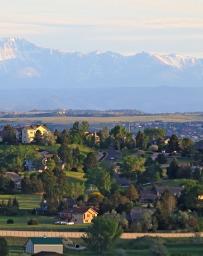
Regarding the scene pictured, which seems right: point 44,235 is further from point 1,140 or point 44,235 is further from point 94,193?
point 1,140

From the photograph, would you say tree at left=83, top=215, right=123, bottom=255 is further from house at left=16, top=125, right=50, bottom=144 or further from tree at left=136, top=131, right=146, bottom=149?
house at left=16, top=125, right=50, bottom=144

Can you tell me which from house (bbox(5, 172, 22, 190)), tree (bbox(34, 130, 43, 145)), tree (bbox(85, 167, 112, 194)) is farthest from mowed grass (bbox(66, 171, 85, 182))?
tree (bbox(34, 130, 43, 145))

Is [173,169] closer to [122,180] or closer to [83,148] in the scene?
[122,180]

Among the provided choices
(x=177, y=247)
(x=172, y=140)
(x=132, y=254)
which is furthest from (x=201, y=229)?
(x=172, y=140)

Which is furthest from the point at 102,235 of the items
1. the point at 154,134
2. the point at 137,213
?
the point at 154,134

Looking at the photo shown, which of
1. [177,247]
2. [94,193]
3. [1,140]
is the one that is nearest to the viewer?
[177,247]

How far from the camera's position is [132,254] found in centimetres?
3569

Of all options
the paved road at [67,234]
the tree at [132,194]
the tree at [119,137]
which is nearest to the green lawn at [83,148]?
the tree at [119,137]

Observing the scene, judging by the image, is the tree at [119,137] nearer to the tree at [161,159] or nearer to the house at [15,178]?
the tree at [161,159]

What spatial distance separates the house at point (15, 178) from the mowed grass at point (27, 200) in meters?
1.03

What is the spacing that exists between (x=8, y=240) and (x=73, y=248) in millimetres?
2543

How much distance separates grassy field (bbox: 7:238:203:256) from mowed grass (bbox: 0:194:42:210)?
9.63m

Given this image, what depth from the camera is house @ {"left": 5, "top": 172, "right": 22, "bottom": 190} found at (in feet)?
177

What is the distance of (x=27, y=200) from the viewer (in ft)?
168
